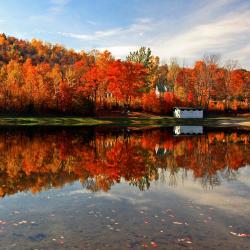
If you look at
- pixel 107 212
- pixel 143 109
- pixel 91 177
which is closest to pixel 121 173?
pixel 91 177

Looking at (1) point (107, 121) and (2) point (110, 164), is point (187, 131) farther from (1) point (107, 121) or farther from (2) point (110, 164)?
(2) point (110, 164)

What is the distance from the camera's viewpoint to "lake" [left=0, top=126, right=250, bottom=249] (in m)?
11.6

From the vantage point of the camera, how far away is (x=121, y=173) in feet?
75.5

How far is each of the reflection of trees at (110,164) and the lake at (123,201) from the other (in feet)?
0.20

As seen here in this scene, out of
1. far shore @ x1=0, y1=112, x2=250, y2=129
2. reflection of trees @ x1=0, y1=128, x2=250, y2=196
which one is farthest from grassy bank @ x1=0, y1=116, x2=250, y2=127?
reflection of trees @ x1=0, y1=128, x2=250, y2=196

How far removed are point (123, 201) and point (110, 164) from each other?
972cm

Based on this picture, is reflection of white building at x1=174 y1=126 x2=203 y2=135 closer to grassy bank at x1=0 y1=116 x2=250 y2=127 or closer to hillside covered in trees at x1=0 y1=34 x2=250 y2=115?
grassy bank at x1=0 y1=116 x2=250 y2=127

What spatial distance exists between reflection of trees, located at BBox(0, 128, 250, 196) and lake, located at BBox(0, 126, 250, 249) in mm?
62

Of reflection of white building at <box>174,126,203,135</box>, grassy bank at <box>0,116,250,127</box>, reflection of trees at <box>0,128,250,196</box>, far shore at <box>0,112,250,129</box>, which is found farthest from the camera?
far shore at <box>0,112,250,129</box>

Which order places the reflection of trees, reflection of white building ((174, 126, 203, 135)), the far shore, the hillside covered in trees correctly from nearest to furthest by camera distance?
the reflection of trees, reflection of white building ((174, 126, 203, 135)), the far shore, the hillside covered in trees

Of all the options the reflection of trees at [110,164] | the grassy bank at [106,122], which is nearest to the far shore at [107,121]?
the grassy bank at [106,122]

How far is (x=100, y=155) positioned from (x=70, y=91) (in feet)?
210

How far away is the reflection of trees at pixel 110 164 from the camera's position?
20.6 meters

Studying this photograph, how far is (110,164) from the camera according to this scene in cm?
2612
